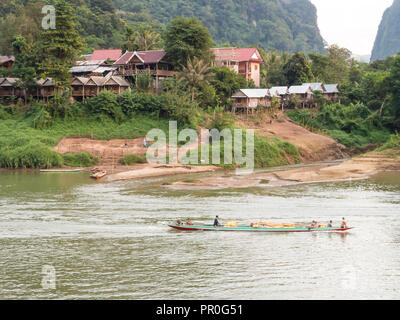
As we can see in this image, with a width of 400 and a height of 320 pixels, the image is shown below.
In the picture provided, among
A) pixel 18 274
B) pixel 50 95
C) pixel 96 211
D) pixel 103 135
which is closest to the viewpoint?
pixel 18 274

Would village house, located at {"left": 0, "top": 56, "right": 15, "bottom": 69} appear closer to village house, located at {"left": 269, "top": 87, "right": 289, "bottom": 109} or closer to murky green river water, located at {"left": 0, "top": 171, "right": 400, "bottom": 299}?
village house, located at {"left": 269, "top": 87, "right": 289, "bottom": 109}

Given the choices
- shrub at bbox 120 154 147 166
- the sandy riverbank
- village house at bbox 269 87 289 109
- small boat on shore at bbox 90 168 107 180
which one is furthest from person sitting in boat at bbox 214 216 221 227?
village house at bbox 269 87 289 109

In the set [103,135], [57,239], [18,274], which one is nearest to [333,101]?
[103,135]

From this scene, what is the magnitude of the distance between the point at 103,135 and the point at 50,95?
9360 mm

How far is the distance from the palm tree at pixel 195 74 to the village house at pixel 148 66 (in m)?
3.50

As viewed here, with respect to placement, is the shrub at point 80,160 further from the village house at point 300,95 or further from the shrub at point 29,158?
the village house at point 300,95

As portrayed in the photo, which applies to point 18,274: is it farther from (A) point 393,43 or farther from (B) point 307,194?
(A) point 393,43

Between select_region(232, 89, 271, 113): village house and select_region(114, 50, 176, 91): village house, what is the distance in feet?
26.7

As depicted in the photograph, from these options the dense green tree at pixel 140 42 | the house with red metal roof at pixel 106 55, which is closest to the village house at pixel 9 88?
the dense green tree at pixel 140 42

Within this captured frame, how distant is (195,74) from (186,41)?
5240 mm

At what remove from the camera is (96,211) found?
31938mm

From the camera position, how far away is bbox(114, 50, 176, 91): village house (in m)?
62.9

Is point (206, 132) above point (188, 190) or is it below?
above

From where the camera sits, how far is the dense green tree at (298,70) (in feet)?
251
